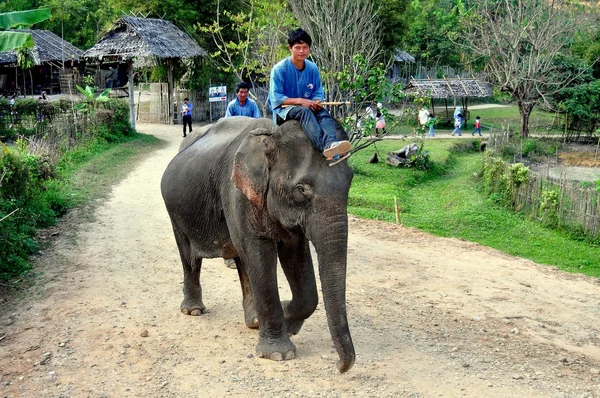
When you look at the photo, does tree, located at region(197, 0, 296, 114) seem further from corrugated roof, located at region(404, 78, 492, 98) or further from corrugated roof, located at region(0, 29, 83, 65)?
corrugated roof, located at region(0, 29, 83, 65)

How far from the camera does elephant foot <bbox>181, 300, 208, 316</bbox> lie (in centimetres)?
760

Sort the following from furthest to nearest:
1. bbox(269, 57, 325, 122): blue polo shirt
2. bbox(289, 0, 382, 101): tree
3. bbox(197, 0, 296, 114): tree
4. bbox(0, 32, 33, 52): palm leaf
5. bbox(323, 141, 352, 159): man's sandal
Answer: bbox(197, 0, 296, 114): tree < bbox(289, 0, 382, 101): tree < bbox(0, 32, 33, 52): palm leaf < bbox(269, 57, 325, 122): blue polo shirt < bbox(323, 141, 352, 159): man's sandal

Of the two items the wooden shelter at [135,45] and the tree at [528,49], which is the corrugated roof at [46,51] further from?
the tree at [528,49]

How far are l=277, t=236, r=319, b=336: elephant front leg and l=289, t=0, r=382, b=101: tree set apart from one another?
12.6 meters

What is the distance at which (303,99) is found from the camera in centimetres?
596

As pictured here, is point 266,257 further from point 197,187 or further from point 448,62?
point 448,62

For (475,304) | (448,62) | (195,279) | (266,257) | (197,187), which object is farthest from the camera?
(448,62)

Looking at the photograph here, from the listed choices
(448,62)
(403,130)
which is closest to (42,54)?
(403,130)

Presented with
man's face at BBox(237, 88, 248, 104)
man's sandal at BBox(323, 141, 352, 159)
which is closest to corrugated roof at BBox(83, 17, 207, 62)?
man's face at BBox(237, 88, 248, 104)

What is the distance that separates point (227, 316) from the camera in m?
7.62

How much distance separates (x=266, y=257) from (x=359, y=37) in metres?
16.3

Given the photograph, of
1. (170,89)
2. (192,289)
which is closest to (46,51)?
(170,89)

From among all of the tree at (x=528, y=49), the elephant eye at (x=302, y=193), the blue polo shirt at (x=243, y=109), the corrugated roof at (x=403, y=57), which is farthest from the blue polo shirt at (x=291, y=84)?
the corrugated roof at (x=403, y=57)

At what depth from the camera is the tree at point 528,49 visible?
27.4 m
